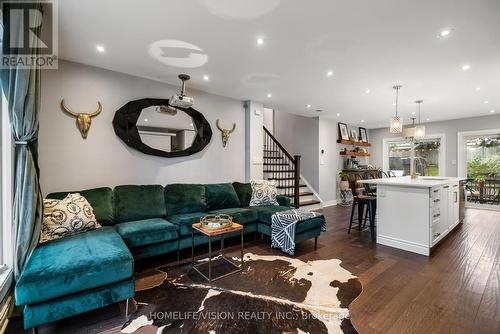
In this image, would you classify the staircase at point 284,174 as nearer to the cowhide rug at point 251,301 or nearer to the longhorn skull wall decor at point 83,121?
the cowhide rug at point 251,301

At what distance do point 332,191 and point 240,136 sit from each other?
150 inches

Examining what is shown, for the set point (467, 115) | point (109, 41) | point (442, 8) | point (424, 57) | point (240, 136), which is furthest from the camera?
point (467, 115)

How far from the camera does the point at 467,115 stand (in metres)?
6.46

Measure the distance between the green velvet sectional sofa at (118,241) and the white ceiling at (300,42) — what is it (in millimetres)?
1862

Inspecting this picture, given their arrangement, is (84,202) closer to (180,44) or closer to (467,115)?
(180,44)

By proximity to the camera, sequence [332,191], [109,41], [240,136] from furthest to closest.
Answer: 1. [332,191]
2. [240,136]
3. [109,41]

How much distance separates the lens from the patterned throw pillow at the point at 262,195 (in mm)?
4211

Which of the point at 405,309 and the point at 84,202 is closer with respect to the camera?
the point at 405,309

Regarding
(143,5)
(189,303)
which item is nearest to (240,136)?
(143,5)

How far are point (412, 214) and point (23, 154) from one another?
463cm

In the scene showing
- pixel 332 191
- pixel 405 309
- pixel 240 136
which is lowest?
pixel 405 309

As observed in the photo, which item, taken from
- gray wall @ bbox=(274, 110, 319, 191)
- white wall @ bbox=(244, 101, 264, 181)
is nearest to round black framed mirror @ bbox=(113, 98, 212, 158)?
white wall @ bbox=(244, 101, 264, 181)

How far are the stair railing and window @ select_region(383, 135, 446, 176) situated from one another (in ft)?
13.8

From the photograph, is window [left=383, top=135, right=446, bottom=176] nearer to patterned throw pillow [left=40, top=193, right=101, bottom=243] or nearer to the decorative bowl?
the decorative bowl
